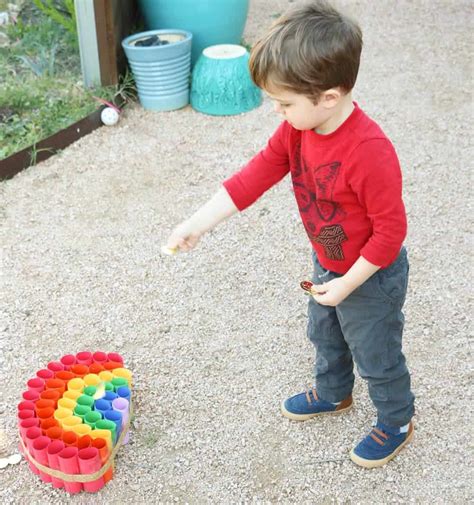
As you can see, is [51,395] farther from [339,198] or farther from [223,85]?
[223,85]

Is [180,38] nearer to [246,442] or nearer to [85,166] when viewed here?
[85,166]

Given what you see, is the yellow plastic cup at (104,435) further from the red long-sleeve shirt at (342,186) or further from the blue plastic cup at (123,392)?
the red long-sleeve shirt at (342,186)

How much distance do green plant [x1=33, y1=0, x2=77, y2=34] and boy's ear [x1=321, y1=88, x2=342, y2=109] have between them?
10.6 feet

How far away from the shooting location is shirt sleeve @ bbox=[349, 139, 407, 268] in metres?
1.58

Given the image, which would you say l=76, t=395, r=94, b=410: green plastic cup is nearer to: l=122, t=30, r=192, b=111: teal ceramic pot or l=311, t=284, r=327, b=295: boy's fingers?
l=311, t=284, r=327, b=295: boy's fingers

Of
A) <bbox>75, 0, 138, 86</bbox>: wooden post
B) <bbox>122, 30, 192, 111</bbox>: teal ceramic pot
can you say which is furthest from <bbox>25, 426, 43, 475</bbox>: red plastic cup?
<bbox>75, 0, 138, 86</bbox>: wooden post

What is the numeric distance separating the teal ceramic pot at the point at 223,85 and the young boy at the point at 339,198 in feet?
8.08

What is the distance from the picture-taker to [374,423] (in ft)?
7.55

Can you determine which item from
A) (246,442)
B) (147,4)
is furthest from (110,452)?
(147,4)

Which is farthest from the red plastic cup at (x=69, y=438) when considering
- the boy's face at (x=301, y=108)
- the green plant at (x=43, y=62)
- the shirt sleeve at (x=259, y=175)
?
the green plant at (x=43, y=62)

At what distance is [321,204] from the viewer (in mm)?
1738

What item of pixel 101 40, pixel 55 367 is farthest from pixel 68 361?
pixel 101 40

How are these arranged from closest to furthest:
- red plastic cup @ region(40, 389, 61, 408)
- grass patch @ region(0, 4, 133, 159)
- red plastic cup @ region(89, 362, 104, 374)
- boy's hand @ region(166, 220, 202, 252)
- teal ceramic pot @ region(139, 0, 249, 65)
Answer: boy's hand @ region(166, 220, 202, 252) → red plastic cup @ region(40, 389, 61, 408) → red plastic cup @ region(89, 362, 104, 374) → grass patch @ region(0, 4, 133, 159) → teal ceramic pot @ region(139, 0, 249, 65)

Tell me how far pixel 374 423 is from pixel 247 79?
8.41ft
